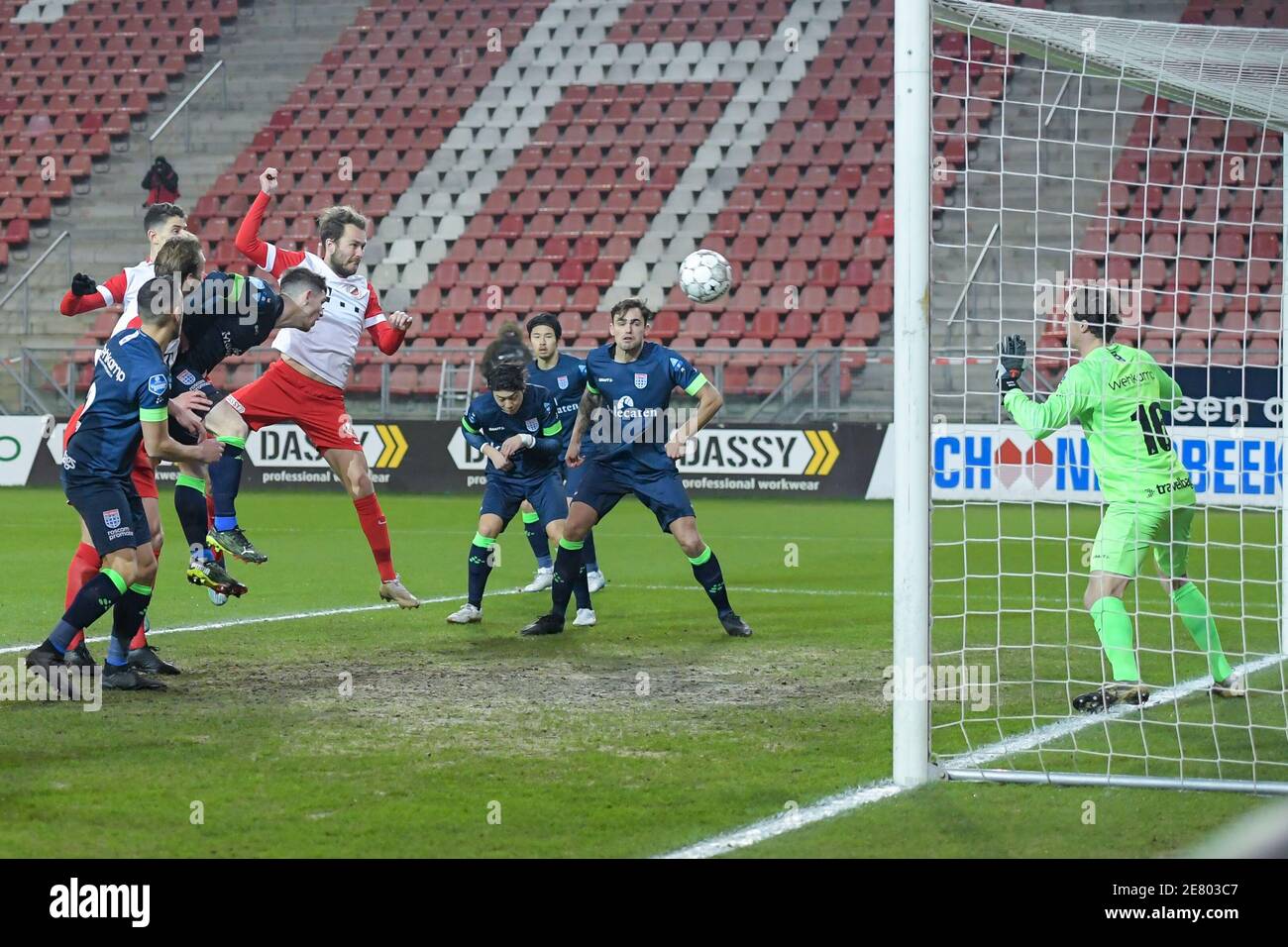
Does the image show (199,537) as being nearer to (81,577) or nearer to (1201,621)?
(81,577)

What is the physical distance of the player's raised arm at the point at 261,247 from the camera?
9539 mm

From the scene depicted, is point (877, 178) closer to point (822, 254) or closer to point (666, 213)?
point (822, 254)

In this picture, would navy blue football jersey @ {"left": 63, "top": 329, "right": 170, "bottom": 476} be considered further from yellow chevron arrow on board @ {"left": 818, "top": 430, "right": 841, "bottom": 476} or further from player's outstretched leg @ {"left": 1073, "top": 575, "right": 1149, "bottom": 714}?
yellow chevron arrow on board @ {"left": 818, "top": 430, "right": 841, "bottom": 476}

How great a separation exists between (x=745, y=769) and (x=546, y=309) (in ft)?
61.5

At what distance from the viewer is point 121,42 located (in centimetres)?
3075

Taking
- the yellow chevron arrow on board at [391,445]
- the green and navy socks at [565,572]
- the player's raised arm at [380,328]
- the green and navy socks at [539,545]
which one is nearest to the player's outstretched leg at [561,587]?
the green and navy socks at [565,572]

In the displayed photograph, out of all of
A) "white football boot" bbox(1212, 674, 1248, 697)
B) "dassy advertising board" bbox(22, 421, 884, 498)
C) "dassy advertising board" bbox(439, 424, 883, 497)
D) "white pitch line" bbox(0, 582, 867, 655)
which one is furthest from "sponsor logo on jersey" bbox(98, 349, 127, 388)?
"dassy advertising board" bbox(439, 424, 883, 497)

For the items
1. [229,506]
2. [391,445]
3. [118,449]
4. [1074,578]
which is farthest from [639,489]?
[391,445]

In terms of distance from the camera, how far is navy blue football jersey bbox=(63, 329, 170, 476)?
22.6 feet

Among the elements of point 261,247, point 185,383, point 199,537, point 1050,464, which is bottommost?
A: point 199,537

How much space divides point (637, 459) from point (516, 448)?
98 cm

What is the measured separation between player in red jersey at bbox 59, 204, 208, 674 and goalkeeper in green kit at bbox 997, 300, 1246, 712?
4.07 m

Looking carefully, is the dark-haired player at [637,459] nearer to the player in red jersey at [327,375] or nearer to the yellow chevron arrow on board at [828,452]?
the player in red jersey at [327,375]

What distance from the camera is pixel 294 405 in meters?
9.99
